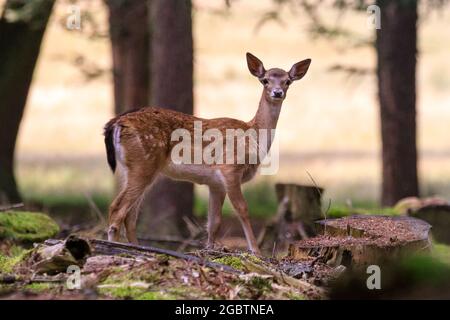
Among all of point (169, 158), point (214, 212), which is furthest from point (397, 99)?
point (169, 158)

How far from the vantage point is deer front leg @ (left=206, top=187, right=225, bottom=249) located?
9664 mm

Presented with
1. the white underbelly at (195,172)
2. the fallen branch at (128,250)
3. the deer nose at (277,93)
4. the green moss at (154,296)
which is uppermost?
the deer nose at (277,93)

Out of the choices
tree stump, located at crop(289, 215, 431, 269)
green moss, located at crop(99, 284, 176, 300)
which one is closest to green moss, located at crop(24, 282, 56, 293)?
green moss, located at crop(99, 284, 176, 300)

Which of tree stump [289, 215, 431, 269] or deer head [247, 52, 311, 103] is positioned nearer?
tree stump [289, 215, 431, 269]

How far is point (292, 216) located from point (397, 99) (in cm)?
328

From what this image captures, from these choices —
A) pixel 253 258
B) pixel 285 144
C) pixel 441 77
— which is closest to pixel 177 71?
pixel 253 258

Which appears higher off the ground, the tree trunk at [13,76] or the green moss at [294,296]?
the tree trunk at [13,76]

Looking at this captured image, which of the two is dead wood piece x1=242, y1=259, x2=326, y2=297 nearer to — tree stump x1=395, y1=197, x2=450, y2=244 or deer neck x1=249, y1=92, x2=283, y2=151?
deer neck x1=249, y1=92, x2=283, y2=151

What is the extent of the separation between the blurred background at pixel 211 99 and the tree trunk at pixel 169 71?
2 centimetres

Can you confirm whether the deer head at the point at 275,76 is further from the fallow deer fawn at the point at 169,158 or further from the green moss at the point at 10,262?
the green moss at the point at 10,262

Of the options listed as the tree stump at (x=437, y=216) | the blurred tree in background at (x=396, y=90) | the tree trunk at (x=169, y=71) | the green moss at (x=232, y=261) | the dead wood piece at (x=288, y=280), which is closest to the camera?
the dead wood piece at (x=288, y=280)

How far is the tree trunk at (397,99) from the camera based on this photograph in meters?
14.6

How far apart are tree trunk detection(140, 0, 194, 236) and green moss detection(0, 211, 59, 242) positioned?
2.63 metres

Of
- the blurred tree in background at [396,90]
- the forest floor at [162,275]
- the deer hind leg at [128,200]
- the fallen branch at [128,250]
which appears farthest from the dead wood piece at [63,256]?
the blurred tree in background at [396,90]
